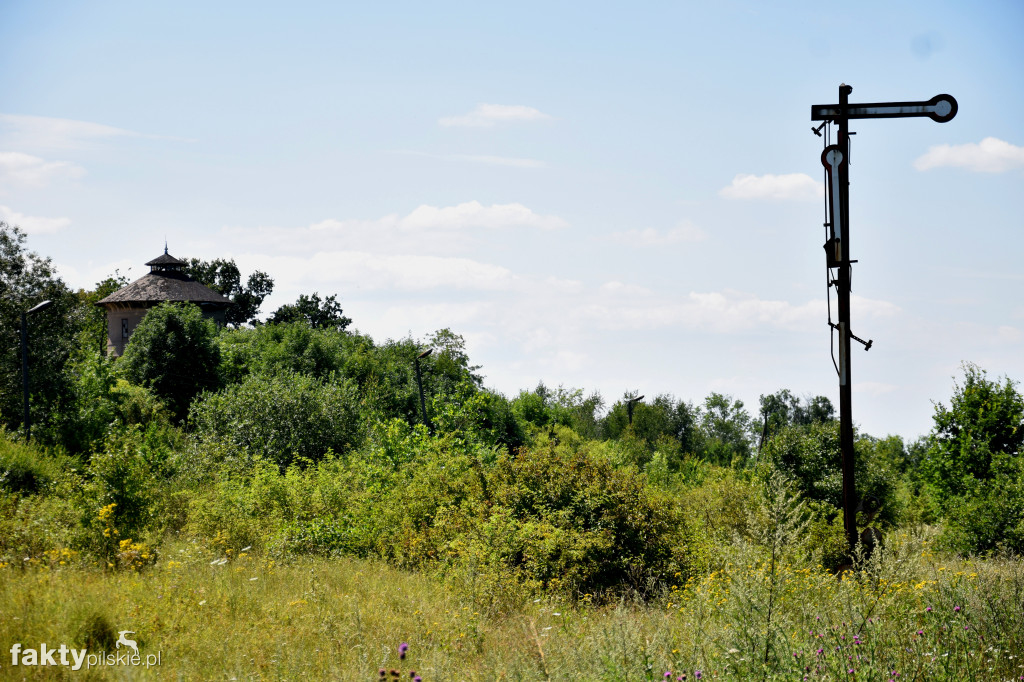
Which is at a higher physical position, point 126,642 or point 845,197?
point 845,197

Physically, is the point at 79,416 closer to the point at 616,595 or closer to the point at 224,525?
the point at 224,525

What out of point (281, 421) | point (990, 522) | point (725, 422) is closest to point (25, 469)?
point (281, 421)

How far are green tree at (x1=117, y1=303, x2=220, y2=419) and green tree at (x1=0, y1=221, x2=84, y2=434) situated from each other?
7012 mm

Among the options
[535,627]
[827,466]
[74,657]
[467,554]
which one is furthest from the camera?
[827,466]

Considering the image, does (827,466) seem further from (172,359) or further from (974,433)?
(172,359)

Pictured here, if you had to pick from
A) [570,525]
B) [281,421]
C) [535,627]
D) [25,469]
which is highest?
[281,421]

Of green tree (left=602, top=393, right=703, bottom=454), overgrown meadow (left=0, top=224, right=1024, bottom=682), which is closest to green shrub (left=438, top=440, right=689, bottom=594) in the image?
overgrown meadow (left=0, top=224, right=1024, bottom=682)

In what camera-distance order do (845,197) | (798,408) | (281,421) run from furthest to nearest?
(798,408), (281,421), (845,197)

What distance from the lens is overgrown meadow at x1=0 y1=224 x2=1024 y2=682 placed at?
6.06 meters

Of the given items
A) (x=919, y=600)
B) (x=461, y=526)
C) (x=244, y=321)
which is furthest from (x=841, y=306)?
(x=244, y=321)

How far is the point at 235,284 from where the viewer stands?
75.1 metres

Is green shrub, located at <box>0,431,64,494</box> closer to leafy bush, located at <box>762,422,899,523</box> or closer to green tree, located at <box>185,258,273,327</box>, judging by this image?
leafy bush, located at <box>762,422,899,523</box>

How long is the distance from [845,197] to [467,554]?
23.4 ft

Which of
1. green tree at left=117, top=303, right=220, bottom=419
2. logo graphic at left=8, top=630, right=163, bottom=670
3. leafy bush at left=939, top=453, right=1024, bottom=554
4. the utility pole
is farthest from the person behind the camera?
green tree at left=117, top=303, right=220, bottom=419
